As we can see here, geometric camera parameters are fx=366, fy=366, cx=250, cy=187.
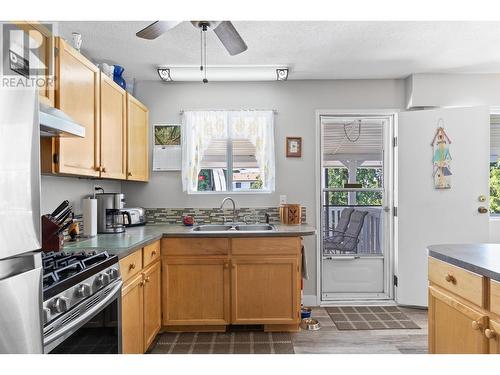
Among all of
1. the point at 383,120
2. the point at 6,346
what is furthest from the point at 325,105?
the point at 6,346

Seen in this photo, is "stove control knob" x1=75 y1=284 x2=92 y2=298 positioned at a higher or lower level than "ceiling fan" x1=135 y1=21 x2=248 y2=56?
lower

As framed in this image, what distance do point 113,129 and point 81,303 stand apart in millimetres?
1582

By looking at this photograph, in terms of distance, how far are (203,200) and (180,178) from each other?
0.33m

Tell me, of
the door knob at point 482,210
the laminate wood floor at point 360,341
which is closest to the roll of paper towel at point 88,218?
the laminate wood floor at point 360,341

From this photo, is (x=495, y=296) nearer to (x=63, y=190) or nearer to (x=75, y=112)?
(x=75, y=112)

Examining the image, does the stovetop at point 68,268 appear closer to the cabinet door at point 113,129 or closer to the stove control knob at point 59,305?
the stove control knob at point 59,305

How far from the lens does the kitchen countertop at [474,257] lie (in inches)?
54.3

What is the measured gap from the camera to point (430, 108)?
3.67 meters

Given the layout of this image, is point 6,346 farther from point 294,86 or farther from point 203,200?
point 294,86

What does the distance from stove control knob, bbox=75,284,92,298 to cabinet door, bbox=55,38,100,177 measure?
0.77 metres

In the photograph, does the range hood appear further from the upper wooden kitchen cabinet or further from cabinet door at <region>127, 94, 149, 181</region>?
cabinet door at <region>127, 94, 149, 181</region>

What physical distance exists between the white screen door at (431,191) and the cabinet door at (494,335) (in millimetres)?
2317

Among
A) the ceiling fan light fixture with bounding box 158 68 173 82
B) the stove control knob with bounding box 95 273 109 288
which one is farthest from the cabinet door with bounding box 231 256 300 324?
the ceiling fan light fixture with bounding box 158 68 173 82

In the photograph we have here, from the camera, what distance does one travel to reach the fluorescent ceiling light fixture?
3.36m
